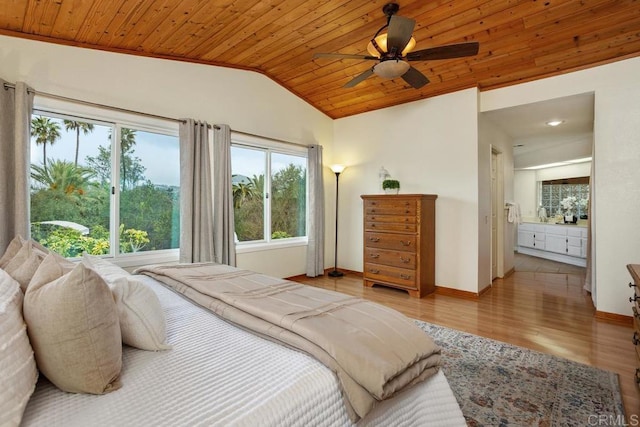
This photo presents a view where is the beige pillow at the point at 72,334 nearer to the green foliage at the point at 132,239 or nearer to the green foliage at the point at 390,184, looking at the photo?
the green foliage at the point at 132,239

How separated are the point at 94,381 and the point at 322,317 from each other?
0.77 metres

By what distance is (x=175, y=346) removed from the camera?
1.17 m

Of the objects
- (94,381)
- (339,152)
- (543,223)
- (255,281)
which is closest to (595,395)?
(255,281)

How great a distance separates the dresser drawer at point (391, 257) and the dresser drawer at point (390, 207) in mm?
530

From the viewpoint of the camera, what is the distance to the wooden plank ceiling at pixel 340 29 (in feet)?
8.50

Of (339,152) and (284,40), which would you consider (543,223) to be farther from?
(284,40)

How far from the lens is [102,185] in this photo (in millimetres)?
3172

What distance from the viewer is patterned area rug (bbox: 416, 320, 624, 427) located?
170 centimetres

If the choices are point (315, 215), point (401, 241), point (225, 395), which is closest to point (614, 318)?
point (401, 241)

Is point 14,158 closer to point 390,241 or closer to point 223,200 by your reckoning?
point 223,200

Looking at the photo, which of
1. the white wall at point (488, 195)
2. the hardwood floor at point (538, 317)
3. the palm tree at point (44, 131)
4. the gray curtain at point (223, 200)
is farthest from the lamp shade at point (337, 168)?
the palm tree at point (44, 131)

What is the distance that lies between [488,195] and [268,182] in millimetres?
3230

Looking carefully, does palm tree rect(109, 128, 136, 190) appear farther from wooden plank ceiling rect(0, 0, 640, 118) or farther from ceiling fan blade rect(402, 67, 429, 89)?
ceiling fan blade rect(402, 67, 429, 89)

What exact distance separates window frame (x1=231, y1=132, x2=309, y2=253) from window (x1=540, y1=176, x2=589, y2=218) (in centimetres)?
612
